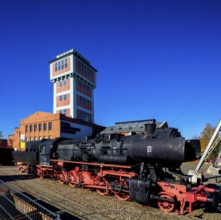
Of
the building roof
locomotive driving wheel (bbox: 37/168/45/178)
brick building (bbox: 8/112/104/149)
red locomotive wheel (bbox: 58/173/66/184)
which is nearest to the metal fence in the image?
red locomotive wheel (bbox: 58/173/66/184)

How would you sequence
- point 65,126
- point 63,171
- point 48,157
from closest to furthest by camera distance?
1. point 63,171
2. point 48,157
3. point 65,126

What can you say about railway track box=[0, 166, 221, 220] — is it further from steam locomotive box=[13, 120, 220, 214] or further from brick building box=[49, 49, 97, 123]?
brick building box=[49, 49, 97, 123]

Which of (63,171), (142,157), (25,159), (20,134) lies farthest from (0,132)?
(142,157)

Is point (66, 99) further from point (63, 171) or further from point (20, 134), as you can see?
point (63, 171)

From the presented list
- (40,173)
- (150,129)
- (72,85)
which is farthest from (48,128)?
(150,129)

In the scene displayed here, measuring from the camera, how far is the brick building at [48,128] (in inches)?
2051

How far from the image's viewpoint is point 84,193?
13.2 metres

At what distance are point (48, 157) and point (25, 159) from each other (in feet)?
17.6

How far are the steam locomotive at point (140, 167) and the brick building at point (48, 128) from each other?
36002mm

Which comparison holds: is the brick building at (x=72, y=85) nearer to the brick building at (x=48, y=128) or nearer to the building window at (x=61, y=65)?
the building window at (x=61, y=65)

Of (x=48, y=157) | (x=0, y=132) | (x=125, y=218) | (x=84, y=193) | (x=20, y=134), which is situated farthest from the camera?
(x=0, y=132)

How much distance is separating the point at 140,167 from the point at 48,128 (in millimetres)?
44889

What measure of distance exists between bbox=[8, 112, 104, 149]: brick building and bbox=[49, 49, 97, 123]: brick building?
11.8 ft

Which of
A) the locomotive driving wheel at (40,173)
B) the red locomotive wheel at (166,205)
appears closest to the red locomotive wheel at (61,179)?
the locomotive driving wheel at (40,173)
